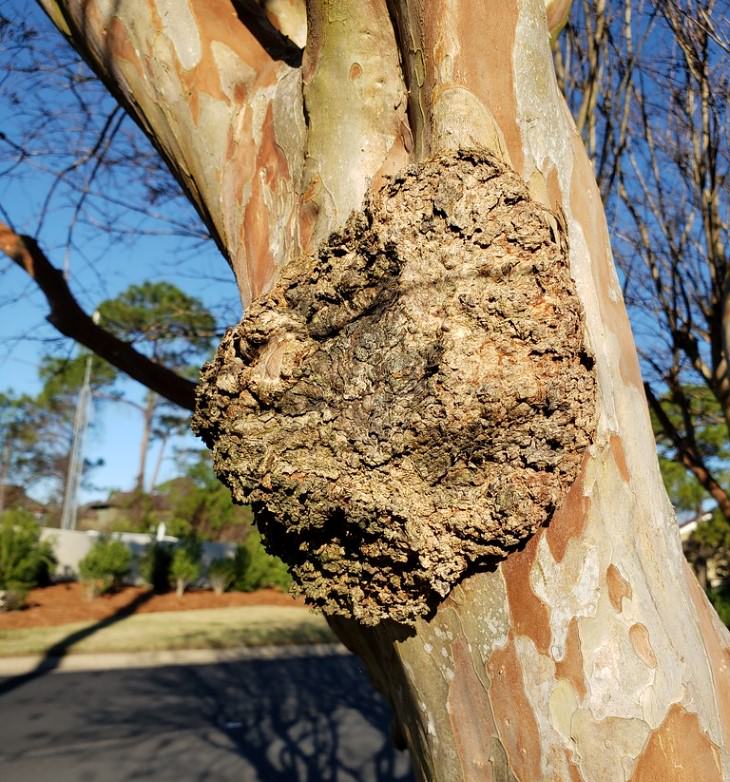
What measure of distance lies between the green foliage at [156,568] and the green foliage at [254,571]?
1878 mm

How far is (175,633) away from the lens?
39.9 feet

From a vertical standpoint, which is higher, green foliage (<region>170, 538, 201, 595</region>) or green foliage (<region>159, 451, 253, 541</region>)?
green foliage (<region>159, 451, 253, 541</region>)

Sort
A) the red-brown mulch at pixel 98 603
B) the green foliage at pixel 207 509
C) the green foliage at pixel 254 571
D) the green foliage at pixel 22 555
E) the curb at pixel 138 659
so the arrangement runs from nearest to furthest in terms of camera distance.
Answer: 1. the curb at pixel 138 659
2. the red-brown mulch at pixel 98 603
3. the green foliage at pixel 22 555
4. the green foliage at pixel 254 571
5. the green foliage at pixel 207 509

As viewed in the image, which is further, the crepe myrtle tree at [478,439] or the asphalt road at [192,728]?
the asphalt road at [192,728]

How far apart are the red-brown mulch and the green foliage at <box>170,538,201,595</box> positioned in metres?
0.32

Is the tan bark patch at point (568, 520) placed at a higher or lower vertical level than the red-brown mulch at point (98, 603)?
higher

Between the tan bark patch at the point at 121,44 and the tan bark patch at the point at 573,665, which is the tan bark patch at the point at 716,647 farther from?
the tan bark patch at the point at 121,44

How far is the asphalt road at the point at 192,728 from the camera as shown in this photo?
616 cm

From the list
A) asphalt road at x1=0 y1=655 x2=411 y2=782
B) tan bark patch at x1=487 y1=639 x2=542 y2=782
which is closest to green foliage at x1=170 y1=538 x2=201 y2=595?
asphalt road at x1=0 y1=655 x2=411 y2=782

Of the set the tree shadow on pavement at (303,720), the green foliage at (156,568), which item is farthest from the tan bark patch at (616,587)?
the green foliage at (156,568)

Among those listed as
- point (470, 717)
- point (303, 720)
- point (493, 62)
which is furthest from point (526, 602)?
point (303, 720)

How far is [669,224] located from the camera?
5469mm

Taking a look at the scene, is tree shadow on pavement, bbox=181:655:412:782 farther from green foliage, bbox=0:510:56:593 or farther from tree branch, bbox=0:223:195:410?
green foliage, bbox=0:510:56:593

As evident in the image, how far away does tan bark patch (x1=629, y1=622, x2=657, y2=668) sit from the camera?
1.04 meters
